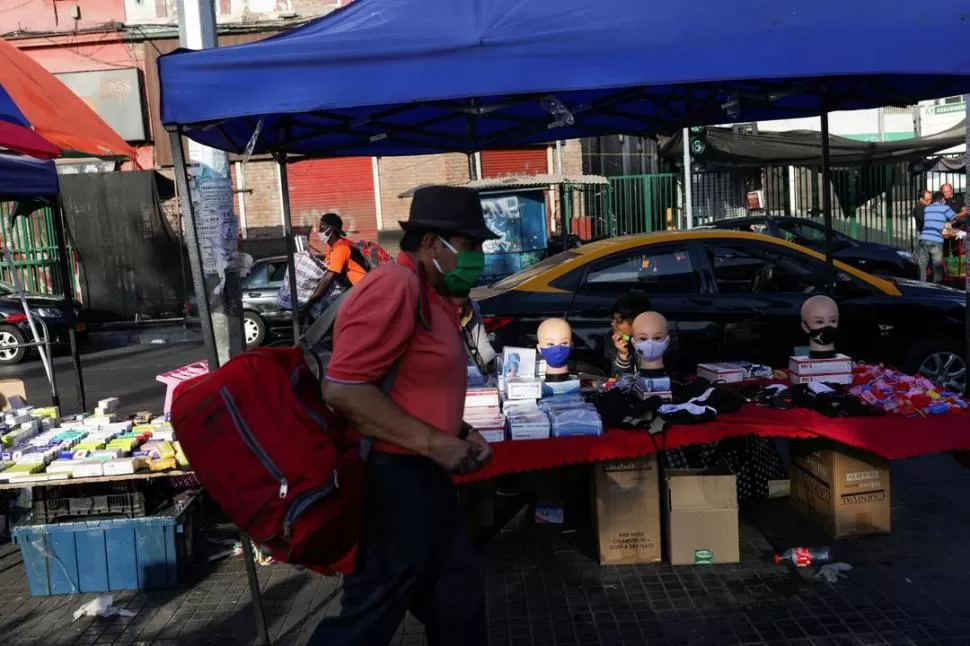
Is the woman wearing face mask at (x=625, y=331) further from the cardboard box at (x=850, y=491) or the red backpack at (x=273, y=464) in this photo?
the red backpack at (x=273, y=464)

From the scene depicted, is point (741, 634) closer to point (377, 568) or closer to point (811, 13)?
point (377, 568)

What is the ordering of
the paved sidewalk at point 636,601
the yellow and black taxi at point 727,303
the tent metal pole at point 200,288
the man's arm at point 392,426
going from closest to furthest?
the man's arm at point 392,426
the tent metal pole at point 200,288
the paved sidewalk at point 636,601
the yellow and black taxi at point 727,303

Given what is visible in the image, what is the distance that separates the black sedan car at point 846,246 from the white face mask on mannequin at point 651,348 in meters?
9.45

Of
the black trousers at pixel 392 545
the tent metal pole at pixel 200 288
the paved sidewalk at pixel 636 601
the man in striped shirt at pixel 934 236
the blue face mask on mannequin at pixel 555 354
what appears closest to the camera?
the black trousers at pixel 392 545

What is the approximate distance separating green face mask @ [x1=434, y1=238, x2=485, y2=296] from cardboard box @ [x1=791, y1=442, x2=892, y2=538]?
2723 mm

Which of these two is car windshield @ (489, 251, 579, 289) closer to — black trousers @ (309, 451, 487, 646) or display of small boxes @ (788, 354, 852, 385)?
display of small boxes @ (788, 354, 852, 385)

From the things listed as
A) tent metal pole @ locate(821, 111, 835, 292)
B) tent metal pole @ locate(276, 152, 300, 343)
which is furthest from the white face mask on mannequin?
tent metal pole @ locate(276, 152, 300, 343)

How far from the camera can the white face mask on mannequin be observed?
4.68 meters

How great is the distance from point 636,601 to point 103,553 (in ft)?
8.91

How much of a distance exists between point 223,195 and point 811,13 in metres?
3.39

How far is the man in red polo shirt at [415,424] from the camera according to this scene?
7.89 ft

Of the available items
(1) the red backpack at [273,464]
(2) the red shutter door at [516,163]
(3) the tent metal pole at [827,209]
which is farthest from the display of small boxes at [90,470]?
(2) the red shutter door at [516,163]

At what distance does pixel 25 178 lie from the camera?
6078mm

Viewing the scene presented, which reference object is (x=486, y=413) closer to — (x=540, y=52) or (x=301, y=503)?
(x=540, y=52)
